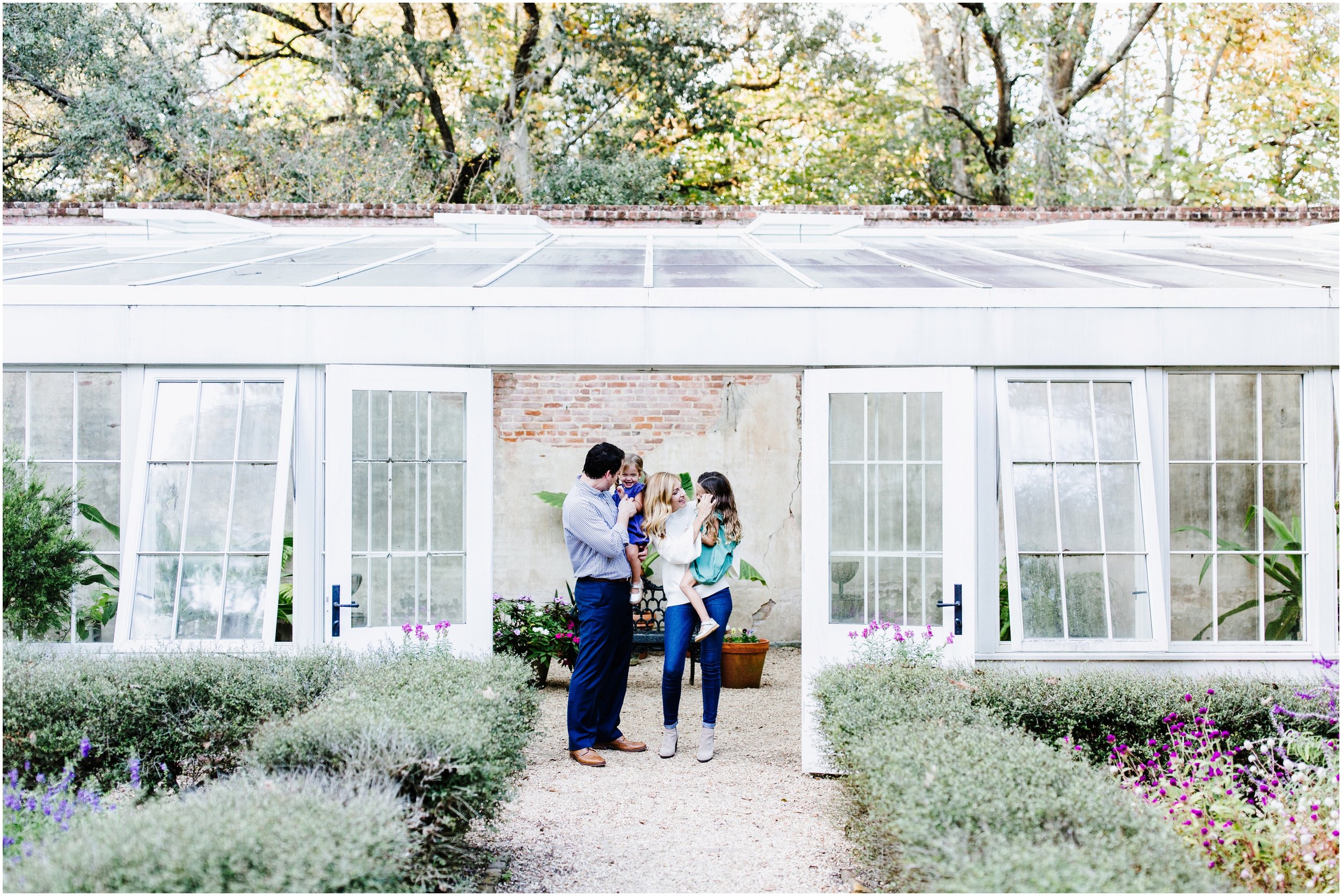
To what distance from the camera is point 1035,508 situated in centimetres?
571

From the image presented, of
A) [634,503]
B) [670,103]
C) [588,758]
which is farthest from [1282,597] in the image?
[670,103]

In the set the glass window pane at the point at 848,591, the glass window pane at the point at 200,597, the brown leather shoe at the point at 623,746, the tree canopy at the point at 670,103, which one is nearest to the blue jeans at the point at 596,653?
the brown leather shoe at the point at 623,746

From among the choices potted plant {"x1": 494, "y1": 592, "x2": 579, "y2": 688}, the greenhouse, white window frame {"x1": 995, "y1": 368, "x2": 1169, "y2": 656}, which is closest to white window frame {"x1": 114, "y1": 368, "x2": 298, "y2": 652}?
the greenhouse

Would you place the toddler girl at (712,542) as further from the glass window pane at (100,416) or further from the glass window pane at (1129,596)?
the glass window pane at (100,416)

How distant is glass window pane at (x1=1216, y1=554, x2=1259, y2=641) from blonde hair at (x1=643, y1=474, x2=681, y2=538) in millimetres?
3042

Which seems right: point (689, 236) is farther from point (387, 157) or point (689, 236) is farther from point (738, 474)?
point (387, 157)

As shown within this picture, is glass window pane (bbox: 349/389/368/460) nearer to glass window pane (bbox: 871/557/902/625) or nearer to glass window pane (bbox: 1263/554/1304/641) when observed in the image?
glass window pane (bbox: 871/557/902/625)

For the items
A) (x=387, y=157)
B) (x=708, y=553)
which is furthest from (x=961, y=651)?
(x=387, y=157)

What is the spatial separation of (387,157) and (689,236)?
7.46m

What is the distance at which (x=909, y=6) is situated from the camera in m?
16.9

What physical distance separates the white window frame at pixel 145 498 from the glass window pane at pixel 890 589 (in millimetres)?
3144

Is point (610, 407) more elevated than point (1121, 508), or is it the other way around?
point (610, 407)

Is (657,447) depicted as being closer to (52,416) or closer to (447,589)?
(447,589)

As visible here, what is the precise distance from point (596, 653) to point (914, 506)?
189 centimetres
